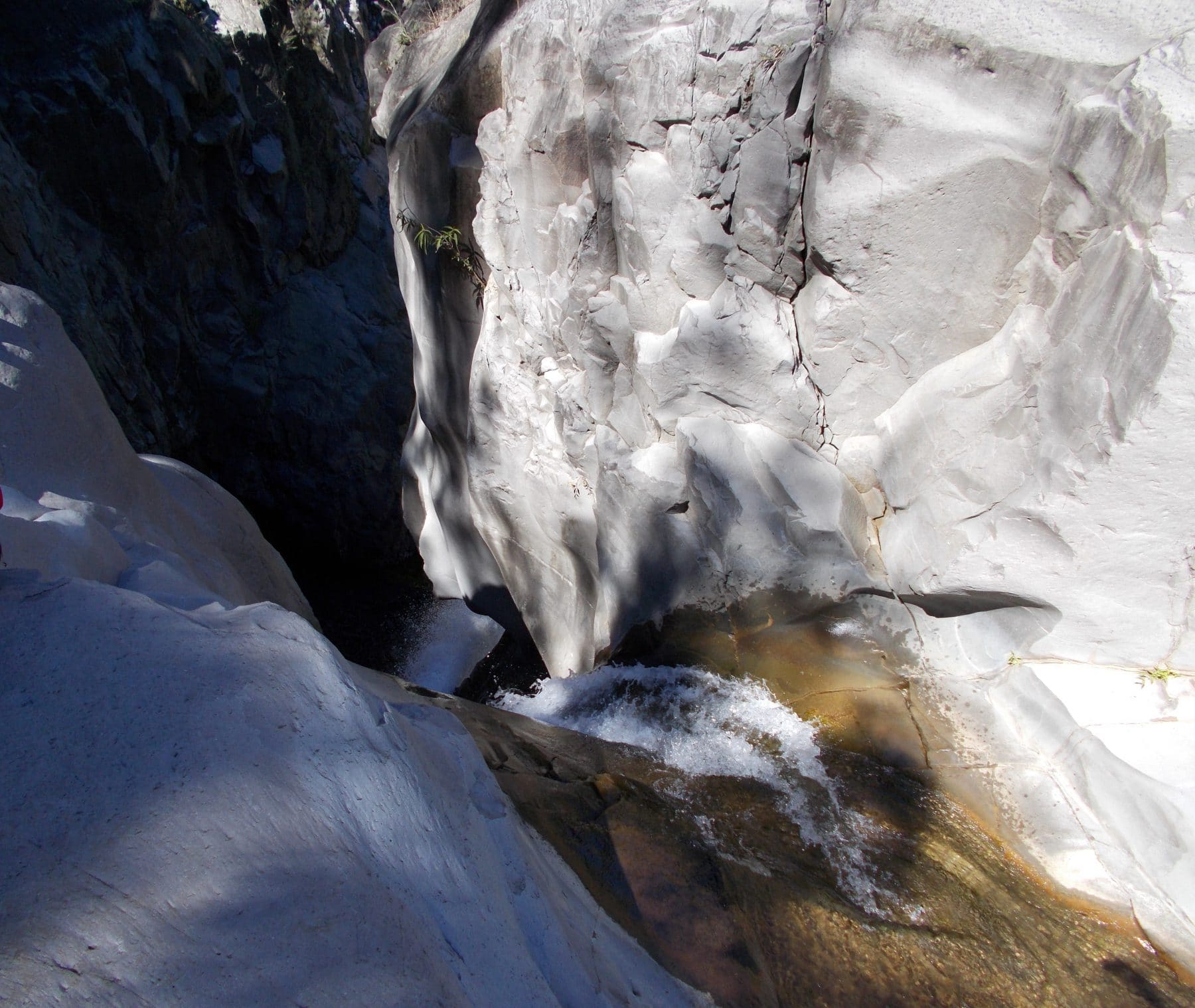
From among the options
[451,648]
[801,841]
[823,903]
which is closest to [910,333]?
[801,841]

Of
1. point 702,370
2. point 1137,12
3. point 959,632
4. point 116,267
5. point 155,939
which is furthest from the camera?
point 116,267

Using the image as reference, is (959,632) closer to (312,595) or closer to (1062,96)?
(1062,96)

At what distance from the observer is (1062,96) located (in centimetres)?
207

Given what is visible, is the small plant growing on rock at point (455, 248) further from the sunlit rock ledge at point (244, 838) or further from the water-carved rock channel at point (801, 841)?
the sunlit rock ledge at point (244, 838)

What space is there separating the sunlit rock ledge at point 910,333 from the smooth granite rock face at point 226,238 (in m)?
4.68

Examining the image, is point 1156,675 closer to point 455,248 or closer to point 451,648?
point 455,248

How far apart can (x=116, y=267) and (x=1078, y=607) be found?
841cm

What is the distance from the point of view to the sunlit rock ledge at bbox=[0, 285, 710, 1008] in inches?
35.3

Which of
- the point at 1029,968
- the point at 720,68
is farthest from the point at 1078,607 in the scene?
the point at 720,68

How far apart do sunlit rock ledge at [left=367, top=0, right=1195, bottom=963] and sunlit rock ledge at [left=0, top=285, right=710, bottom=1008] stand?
155cm

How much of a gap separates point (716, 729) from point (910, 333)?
1560 millimetres

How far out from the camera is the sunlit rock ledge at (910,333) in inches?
75.0

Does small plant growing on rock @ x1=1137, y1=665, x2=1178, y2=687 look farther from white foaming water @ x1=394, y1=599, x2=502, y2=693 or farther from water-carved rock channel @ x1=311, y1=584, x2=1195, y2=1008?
white foaming water @ x1=394, y1=599, x2=502, y2=693

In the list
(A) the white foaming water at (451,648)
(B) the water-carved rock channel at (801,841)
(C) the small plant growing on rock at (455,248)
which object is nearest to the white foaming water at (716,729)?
(B) the water-carved rock channel at (801,841)
